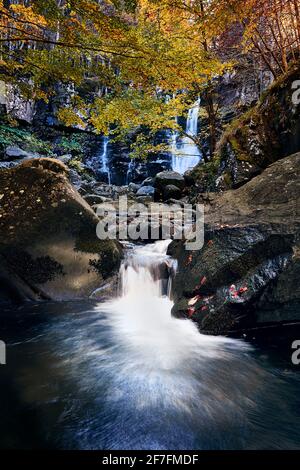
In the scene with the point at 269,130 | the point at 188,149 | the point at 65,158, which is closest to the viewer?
the point at 269,130

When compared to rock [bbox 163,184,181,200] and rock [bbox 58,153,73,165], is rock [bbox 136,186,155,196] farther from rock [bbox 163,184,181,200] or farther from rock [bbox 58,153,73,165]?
rock [bbox 58,153,73,165]

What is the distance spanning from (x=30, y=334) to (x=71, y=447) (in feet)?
7.98

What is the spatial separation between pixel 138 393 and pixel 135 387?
0.14m

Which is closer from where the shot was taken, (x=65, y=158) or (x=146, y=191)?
(x=146, y=191)

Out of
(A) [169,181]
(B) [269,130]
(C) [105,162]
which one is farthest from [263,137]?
(C) [105,162]

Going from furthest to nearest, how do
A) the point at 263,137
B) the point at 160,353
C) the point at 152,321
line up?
the point at 263,137
the point at 152,321
the point at 160,353

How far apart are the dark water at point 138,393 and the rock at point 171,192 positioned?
10.4 m

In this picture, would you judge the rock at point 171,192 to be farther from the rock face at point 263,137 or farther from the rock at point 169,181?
the rock face at point 263,137

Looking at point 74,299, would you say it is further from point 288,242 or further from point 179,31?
point 179,31

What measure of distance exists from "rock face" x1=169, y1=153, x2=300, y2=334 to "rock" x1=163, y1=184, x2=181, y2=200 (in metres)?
9.27

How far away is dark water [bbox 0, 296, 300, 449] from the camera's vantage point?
2465 mm

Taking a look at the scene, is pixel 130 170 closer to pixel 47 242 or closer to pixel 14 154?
pixel 14 154

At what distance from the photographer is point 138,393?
3121mm

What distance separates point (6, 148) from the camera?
17.0m
